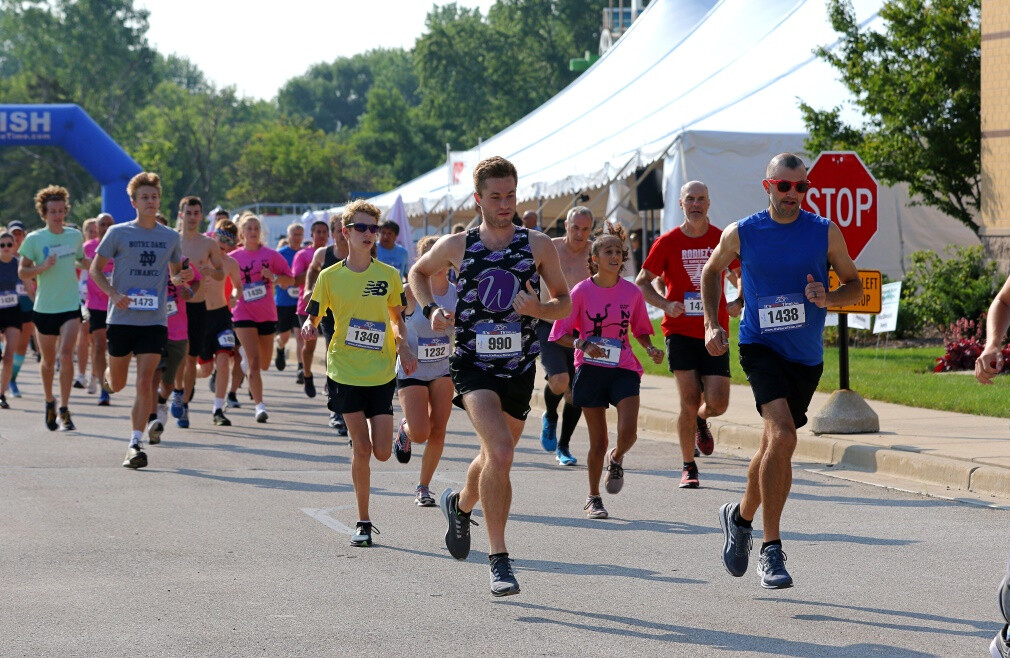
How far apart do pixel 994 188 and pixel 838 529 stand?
41.2 ft

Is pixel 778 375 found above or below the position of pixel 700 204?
below

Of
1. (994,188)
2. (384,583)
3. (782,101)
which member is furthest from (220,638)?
(782,101)

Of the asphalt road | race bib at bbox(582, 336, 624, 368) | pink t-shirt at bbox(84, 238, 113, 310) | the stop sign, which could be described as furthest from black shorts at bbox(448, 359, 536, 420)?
pink t-shirt at bbox(84, 238, 113, 310)

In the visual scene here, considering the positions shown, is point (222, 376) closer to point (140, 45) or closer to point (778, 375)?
point (778, 375)

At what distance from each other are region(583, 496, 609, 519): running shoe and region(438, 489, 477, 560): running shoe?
1913 millimetres

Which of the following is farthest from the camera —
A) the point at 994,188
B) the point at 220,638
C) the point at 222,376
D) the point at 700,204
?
the point at 994,188

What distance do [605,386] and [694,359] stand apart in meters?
1.05

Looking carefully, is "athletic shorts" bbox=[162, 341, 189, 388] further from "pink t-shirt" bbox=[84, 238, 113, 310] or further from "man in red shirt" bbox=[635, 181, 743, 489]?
"man in red shirt" bbox=[635, 181, 743, 489]

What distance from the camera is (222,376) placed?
48.1ft

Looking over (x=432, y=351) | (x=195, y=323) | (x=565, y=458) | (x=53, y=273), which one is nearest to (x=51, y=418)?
(x=195, y=323)

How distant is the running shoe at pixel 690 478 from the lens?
10148 millimetres

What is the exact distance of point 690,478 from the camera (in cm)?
1019

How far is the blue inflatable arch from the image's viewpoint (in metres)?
28.8

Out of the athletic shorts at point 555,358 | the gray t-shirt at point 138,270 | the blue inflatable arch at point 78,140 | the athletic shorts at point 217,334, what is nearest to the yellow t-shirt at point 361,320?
the athletic shorts at point 555,358
